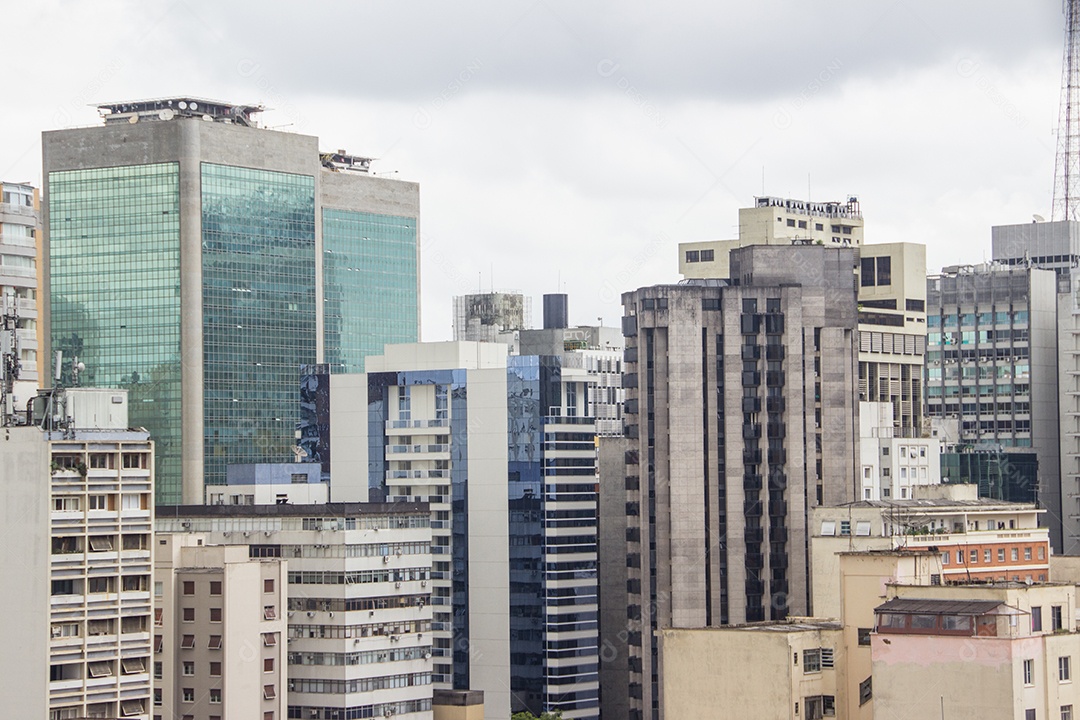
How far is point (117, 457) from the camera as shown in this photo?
15025 centimetres

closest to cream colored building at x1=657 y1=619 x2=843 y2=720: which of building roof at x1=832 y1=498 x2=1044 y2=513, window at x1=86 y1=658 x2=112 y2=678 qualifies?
window at x1=86 y1=658 x2=112 y2=678

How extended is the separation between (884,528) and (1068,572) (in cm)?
1600

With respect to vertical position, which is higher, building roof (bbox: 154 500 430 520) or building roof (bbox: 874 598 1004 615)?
building roof (bbox: 154 500 430 520)

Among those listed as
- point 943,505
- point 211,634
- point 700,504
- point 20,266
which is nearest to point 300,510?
point 211,634

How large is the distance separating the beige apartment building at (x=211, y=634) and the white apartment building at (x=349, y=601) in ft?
19.3

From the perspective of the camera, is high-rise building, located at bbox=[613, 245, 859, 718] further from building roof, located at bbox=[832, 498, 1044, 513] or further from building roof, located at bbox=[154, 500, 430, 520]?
building roof, located at bbox=[154, 500, 430, 520]

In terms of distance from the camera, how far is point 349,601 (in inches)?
6821

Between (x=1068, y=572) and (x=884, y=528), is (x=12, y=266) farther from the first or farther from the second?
(x=1068, y=572)

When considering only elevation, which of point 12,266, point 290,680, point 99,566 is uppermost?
point 12,266

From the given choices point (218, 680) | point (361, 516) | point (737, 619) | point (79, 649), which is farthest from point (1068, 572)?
point (79, 649)

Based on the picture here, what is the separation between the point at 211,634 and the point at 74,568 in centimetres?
1449

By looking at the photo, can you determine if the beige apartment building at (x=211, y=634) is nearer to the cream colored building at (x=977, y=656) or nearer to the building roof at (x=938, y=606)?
the building roof at (x=938, y=606)

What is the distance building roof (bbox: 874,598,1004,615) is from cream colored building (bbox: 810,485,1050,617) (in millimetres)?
37223

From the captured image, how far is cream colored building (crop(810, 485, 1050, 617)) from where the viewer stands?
167250mm
